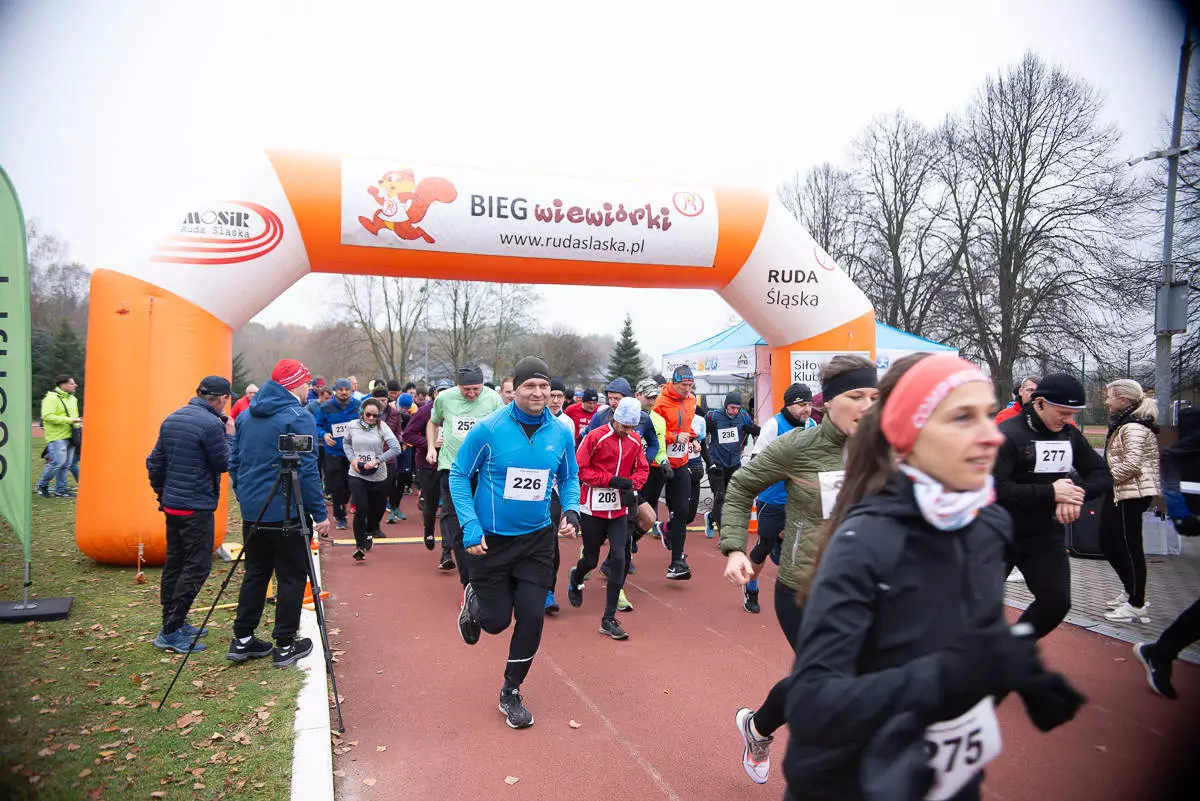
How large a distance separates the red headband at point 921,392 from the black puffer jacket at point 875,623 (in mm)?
104

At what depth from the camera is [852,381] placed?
129 inches

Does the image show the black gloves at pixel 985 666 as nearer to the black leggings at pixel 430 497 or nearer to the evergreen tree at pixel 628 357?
the black leggings at pixel 430 497

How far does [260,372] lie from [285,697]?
55181 mm

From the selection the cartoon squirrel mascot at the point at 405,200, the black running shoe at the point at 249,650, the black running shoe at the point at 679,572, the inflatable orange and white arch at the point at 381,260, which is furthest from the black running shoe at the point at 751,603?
the cartoon squirrel mascot at the point at 405,200

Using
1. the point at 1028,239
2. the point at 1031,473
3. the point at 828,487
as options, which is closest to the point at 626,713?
the point at 828,487

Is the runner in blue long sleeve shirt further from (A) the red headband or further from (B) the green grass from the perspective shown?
(A) the red headband

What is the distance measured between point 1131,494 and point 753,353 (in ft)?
25.4

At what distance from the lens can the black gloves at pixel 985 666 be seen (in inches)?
49.7

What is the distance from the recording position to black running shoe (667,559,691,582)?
772cm

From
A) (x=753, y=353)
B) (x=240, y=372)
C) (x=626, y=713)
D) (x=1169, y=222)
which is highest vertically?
(x=1169, y=222)

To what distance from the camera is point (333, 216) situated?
8.10m

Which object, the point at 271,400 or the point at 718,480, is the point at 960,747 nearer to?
the point at 271,400

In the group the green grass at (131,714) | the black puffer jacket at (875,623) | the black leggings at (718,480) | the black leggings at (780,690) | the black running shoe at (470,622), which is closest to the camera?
the black puffer jacket at (875,623)

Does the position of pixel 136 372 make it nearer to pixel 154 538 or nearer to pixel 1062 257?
pixel 154 538
